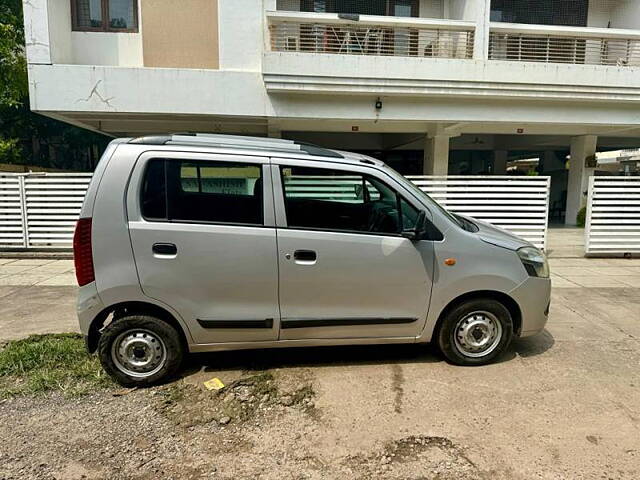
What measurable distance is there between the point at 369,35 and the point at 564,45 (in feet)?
16.0

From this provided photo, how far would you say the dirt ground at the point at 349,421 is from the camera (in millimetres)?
2459

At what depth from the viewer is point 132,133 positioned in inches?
494

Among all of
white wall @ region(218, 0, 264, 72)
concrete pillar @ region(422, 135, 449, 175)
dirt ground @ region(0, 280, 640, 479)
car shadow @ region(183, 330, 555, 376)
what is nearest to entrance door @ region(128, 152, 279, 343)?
car shadow @ region(183, 330, 555, 376)

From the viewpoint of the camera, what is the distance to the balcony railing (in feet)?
30.9

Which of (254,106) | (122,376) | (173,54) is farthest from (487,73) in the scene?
(122,376)

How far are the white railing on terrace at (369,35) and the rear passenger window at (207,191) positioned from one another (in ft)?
22.1

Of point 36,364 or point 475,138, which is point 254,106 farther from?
point 475,138

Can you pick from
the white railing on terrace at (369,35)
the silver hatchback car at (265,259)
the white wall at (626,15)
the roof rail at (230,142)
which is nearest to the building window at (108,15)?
the white railing on terrace at (369,35)

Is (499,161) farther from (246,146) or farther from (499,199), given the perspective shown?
(246,146)

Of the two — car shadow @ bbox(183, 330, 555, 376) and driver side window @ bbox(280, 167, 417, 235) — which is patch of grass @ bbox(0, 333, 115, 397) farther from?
driver side window @ bbox(280, 167, 417, 235)

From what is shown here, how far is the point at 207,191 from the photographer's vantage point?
326cm

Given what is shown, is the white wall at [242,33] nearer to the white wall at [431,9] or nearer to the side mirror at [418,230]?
the white wall at [431,9]

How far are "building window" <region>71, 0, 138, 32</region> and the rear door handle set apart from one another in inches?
336

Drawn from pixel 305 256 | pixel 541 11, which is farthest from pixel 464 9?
pixel 305 256
